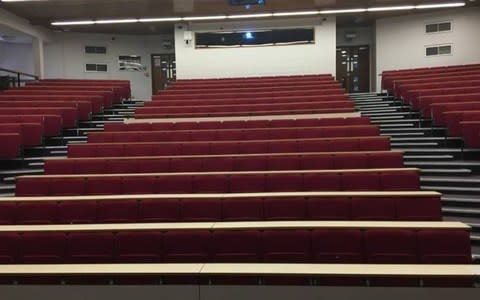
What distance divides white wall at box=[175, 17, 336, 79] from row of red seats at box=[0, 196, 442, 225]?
641 cm

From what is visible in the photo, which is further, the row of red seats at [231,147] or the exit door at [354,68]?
the exit door at [354,68]

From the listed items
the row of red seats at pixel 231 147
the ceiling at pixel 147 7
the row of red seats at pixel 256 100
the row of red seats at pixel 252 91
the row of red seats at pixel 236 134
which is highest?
the ceiling at pixel 147 7

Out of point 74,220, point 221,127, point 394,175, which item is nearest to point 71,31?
point 221,127

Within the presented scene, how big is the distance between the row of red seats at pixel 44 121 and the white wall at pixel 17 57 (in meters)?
5.01

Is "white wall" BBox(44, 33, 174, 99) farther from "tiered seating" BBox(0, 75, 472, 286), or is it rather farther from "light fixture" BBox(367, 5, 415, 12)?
"tiered seating" BBox(0, 75, 472, 286)

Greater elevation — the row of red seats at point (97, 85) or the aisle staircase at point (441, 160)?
the row of red seats at point (97, 85)

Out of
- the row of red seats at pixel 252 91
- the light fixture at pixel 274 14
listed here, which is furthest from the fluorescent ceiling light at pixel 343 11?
the row of red seats at pixel 252 91

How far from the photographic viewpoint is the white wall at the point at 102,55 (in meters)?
9.60

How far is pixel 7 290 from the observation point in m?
1.90

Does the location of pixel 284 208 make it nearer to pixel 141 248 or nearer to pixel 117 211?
pixel 141 248

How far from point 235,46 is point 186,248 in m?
7.06

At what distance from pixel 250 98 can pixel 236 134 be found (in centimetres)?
212

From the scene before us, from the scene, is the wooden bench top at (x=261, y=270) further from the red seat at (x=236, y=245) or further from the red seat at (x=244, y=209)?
the red seat at (x=244, y=209)

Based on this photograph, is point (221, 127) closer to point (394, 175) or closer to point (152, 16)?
point (394, 175)
